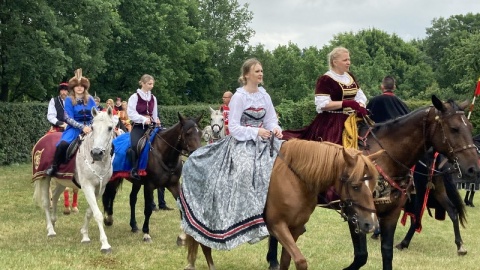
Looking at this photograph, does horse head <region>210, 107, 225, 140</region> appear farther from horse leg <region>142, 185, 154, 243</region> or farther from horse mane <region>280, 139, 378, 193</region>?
horse mane <region>280, 139, 378, 193</region>

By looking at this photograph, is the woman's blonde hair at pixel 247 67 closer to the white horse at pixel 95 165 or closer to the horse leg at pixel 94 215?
the white horse at pixel 95 165

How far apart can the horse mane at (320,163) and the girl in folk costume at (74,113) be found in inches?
176

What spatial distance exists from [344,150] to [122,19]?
33.2 m

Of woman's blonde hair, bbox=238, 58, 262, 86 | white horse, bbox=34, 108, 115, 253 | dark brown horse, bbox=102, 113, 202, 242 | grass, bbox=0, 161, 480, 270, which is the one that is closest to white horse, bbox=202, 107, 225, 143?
grass, bbox=0, 161, 480, 270

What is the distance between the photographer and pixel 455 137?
6.00 meters

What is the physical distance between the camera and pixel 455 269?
25.5 ft

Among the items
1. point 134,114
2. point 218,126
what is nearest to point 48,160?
point 134,114

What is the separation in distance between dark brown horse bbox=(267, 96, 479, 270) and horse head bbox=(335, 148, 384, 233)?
1.29 meters

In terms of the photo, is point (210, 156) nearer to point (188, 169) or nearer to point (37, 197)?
point (188, 169)

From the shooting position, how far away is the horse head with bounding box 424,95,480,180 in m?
5.96

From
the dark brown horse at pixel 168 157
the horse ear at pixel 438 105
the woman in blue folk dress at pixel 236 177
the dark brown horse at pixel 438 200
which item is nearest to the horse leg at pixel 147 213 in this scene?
the dark brown horse at pixel 168 157

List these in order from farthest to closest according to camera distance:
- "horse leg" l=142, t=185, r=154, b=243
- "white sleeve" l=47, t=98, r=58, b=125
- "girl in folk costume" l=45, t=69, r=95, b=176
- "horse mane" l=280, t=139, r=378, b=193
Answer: "white sleeve" l=47, t=98, r=58, b=125 < "horse leg" l=142, t=185, r=154, b=243 < "girl in folk costume" l=45, t=69, r=95, b=176 < "horse mane" l=280, t=139, r=378, b=193

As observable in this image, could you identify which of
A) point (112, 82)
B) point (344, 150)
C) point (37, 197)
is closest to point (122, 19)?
point (112, 82)

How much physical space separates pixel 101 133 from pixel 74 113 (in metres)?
1.41
